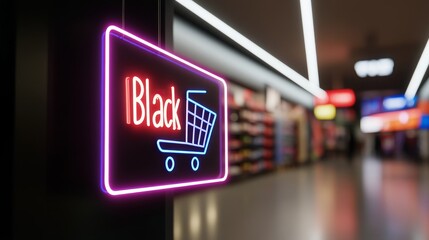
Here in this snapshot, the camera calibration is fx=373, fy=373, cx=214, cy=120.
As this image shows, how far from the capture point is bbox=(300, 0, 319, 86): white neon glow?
492 cm

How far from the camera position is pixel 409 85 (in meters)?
11.5

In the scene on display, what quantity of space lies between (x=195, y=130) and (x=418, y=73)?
9202mm

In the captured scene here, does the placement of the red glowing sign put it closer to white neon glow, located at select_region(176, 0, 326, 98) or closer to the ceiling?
white neon glow, located at select_region(176, 0, 326, 98)

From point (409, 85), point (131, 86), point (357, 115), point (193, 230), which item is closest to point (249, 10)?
point (193, 230)

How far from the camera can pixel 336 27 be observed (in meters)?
5.83

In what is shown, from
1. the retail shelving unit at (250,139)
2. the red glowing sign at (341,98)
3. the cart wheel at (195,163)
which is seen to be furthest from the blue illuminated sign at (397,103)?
the cart wheel at (195,163)

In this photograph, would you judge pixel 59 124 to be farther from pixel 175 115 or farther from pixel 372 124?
pixel 372 124

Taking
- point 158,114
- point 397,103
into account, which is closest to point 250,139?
point 397,103

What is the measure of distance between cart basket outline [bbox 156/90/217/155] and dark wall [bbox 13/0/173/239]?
1.39ft

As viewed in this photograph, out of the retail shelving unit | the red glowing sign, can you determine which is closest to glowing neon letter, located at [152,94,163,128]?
the retail shelving unit

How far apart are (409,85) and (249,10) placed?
8.57 meters

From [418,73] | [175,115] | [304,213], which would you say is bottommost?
[304,213]

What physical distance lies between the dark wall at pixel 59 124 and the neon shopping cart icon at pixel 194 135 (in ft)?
1.15

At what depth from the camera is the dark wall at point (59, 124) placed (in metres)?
1.59
